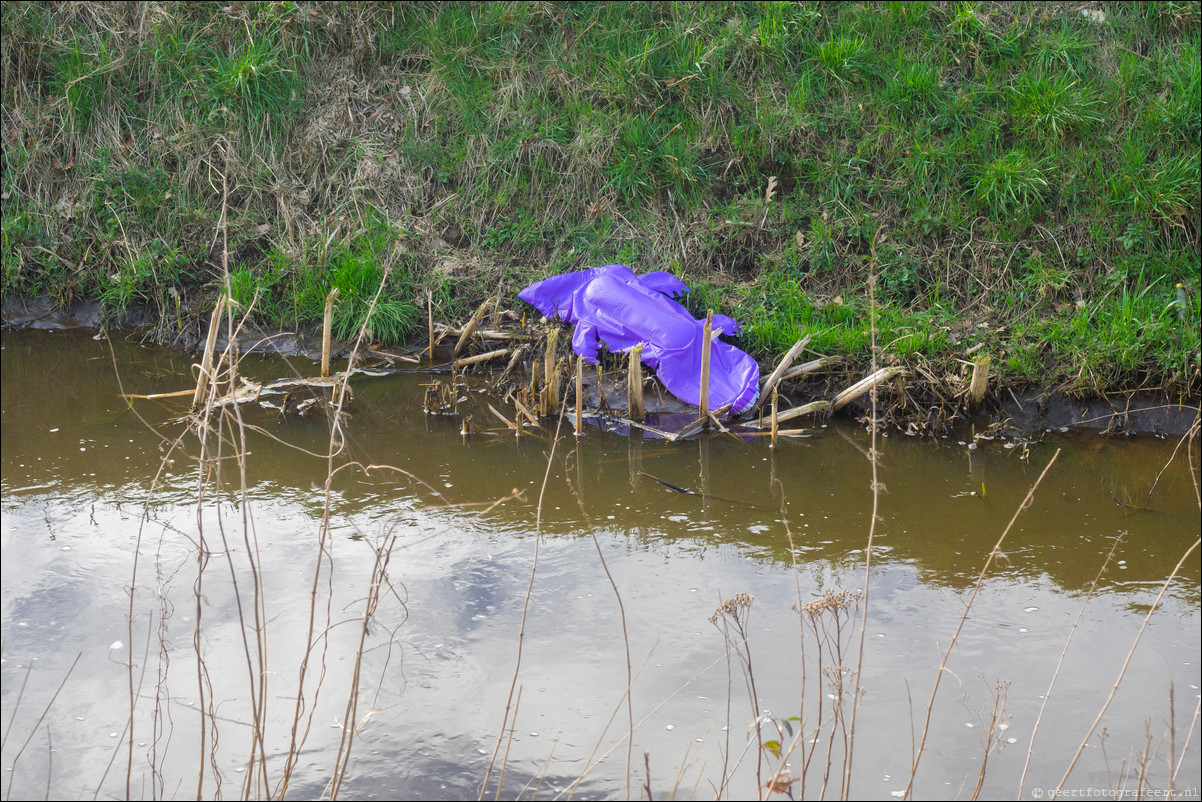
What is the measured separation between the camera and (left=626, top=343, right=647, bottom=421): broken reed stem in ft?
16.5

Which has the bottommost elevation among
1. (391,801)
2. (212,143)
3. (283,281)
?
(391,801)

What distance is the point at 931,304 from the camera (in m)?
5.86

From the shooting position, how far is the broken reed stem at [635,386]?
5.04 metres

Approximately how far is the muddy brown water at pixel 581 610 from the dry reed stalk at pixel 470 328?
2.39 ft

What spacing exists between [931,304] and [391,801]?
4.44m

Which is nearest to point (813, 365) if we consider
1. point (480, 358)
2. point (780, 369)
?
point (780, 369)

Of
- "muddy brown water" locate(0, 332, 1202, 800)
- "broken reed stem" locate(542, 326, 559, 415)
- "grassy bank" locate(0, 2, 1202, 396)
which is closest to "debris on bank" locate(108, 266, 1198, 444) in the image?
"broken reed stem" locate(542, 326, 559, 415)

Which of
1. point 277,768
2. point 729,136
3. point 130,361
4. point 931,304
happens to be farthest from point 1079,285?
point 130,361

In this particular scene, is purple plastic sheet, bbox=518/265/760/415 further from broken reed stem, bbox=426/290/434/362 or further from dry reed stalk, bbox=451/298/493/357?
broken reed stem, bbox=426/290/434/362

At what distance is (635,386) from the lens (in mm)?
5137

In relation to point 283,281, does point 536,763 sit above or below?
below

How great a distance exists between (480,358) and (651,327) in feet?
3.45

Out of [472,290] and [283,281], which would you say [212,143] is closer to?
[283,281]

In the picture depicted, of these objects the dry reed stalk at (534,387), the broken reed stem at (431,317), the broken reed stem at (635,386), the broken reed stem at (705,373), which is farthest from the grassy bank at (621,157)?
the dry reed stalk at (534,387)
